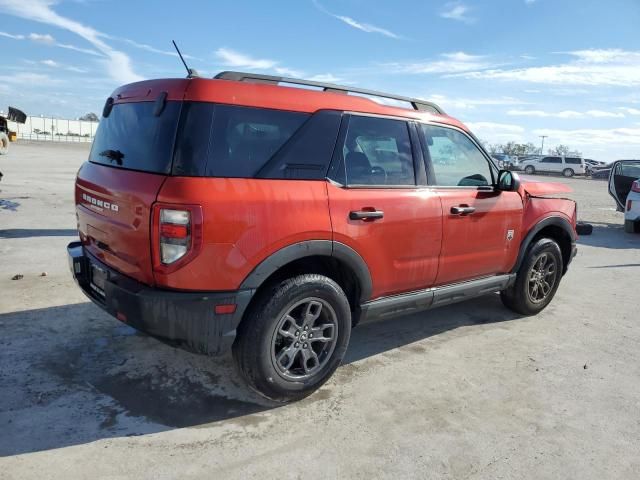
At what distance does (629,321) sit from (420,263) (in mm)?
2901

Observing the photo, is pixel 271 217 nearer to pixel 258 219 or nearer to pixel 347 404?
pixel 258 219

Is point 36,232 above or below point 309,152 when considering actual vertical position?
below

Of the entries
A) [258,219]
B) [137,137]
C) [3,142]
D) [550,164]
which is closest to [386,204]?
[258,219]

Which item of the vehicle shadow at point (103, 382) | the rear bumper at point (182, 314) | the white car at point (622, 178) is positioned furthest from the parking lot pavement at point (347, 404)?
the white car at point (622, 178)

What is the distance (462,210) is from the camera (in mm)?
4039

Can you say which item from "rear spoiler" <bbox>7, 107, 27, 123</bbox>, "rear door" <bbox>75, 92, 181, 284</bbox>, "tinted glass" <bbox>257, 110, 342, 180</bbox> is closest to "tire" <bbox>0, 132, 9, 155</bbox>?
"rear spoiler" <bbox>7, 107, 27, 123</bbox>

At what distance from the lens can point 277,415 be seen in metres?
3.14

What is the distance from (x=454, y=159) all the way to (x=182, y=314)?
263 centimetres

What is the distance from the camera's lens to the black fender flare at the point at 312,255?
9.59ft

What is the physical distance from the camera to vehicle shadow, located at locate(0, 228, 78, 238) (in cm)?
743

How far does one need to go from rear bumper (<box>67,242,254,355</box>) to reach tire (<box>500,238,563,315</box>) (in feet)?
10.3

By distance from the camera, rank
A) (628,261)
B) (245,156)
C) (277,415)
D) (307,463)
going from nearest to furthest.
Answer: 1. (307,463)
2. (245,156)
3. (277,415)
4. (628,261)

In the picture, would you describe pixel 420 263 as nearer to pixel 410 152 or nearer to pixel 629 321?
pixel 410 152

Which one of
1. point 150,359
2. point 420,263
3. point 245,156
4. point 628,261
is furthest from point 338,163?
point 628,261
